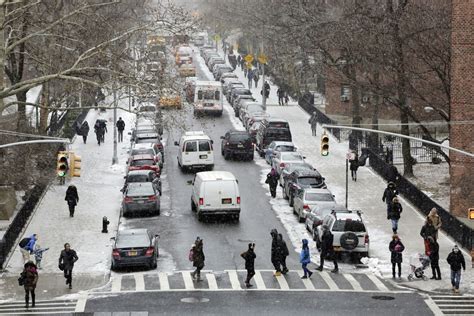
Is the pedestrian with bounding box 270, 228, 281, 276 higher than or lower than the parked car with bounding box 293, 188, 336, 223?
lower

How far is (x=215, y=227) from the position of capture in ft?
148

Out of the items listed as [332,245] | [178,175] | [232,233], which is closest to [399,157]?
[178,175]

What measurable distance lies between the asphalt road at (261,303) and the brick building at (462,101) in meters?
13.0

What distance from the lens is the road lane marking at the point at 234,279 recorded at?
3578 cm

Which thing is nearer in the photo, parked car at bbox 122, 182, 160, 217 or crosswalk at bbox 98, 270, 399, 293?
crosswalk at bbox 98, 270, 399, 293

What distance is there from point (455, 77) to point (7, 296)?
22188 mm

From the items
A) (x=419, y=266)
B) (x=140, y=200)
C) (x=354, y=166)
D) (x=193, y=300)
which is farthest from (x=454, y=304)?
(x=354, y=166)

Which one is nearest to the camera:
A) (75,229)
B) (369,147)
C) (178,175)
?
(75,229)

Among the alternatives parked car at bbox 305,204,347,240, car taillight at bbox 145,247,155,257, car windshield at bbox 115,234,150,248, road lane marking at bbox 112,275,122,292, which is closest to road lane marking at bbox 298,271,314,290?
parked car at bbox 305,204,347,240

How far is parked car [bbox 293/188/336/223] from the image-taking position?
44.8 meters

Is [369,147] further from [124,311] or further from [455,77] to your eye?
[124,311]

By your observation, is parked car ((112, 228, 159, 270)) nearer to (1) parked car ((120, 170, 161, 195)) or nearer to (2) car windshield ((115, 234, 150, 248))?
(2) car windshield ((115, 234, 150, 248))

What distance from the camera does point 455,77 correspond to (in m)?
47.8

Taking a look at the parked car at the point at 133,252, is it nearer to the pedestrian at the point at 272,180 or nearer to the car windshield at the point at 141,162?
the pedestrian at the point at 272,180
